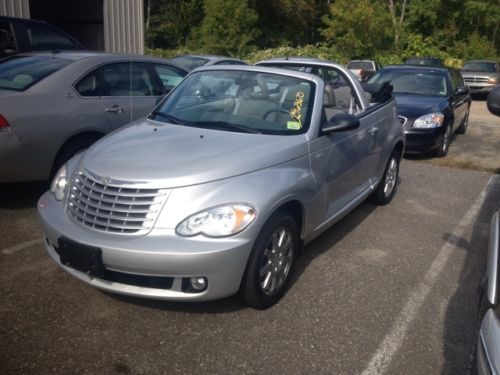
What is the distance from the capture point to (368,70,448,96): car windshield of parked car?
9453 mm

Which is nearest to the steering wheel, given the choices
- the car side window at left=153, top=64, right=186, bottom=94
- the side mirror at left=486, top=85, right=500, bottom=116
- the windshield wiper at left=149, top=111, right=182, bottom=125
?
the windshield wiper at left=149, top=111, right=182, bottom=125

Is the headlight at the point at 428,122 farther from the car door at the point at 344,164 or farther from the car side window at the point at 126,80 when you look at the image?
the car side window at the point at 126,80

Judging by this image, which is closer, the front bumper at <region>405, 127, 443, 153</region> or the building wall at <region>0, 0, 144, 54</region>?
the front bumper at <region>405, 127, 443, 153</region>

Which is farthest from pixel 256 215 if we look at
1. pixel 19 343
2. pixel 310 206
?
pixel 19 343

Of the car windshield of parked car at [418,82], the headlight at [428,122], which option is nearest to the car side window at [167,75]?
the headlight at [428,122]

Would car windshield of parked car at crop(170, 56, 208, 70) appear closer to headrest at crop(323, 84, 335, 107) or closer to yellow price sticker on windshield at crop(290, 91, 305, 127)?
headrest at crop(323, 84, 335, 107)

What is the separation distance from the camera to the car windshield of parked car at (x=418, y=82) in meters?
9.45

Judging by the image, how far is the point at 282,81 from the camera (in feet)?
14.4

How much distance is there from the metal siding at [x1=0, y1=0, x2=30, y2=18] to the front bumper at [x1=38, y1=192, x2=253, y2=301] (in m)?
9.76

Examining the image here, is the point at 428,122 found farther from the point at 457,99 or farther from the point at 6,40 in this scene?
the point at 6,40

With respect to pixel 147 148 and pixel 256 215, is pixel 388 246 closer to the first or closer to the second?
pixel 256 215

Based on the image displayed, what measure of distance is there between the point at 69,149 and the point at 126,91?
1.10 metres

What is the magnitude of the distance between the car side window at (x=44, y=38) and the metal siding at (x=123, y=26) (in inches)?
218

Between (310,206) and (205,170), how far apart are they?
96 centimetres
